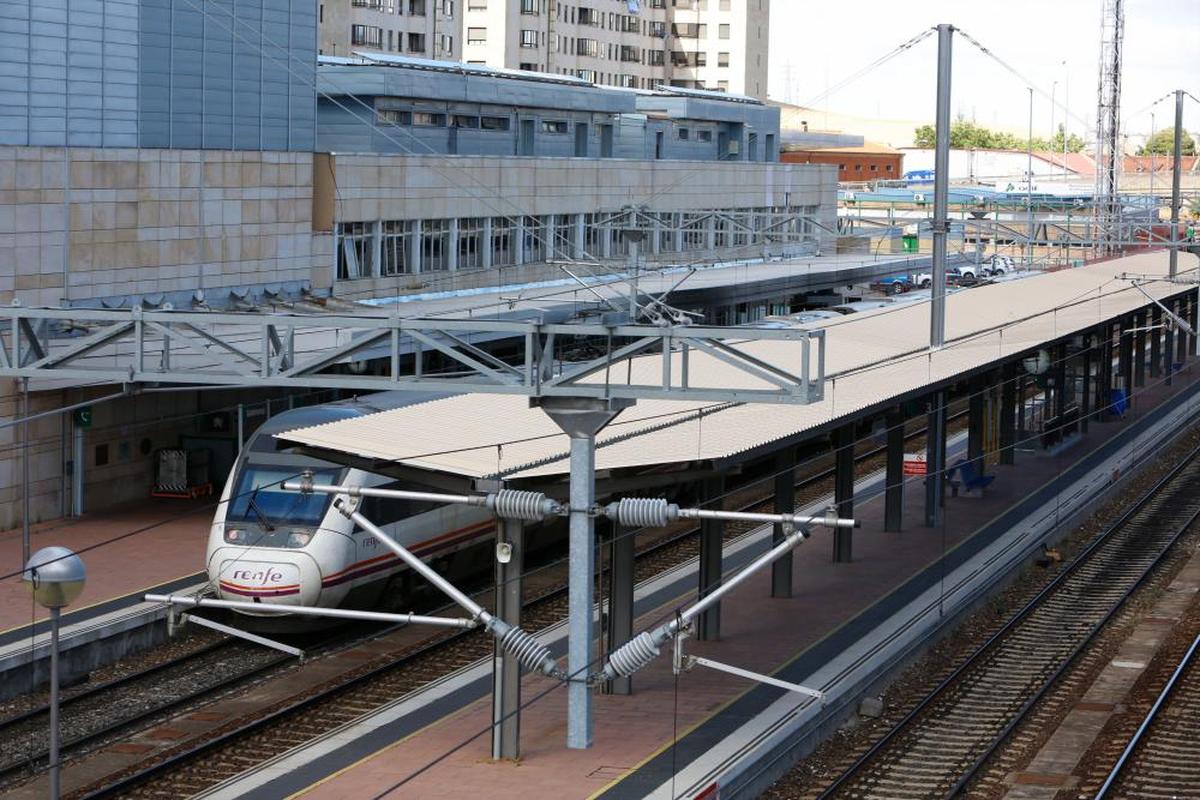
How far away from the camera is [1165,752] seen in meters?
16.5

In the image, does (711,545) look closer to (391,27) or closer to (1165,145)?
(391,27)

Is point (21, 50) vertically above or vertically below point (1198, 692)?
above

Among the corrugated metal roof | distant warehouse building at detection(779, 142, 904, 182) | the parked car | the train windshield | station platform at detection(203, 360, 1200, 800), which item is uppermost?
distant warehouse building at detection(779, 142, 904, 182)

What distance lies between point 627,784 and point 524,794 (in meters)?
0.85

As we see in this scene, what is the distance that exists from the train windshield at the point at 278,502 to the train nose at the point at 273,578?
1.43 feet

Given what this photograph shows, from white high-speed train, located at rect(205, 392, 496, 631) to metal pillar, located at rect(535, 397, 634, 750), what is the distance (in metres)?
4.69

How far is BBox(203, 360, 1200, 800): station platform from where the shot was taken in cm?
1459

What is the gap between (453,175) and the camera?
3619 cm

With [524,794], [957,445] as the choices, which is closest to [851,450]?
[524,794]

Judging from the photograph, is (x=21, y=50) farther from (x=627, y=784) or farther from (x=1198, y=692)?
(x=1198, y=692)

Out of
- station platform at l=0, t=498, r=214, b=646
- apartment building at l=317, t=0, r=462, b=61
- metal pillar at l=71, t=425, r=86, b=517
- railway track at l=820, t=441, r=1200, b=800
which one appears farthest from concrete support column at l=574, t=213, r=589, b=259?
apartment building at l=317, t=0, r=462, b=61

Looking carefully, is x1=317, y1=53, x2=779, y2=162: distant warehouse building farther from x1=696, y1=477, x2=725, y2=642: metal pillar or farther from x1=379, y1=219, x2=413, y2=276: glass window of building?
x1=696, y1=477, x2=725, y2=642: metal pillar

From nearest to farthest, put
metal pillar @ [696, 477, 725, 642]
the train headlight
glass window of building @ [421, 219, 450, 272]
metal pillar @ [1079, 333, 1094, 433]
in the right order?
metal pillar @ [696, 477, 725, 642] → the train headlight → glass window of building @ [421, 219, 450, 272] → metal pillar @ [1079, 333, 1094, 433]

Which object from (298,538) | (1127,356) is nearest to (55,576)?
(298,538)
